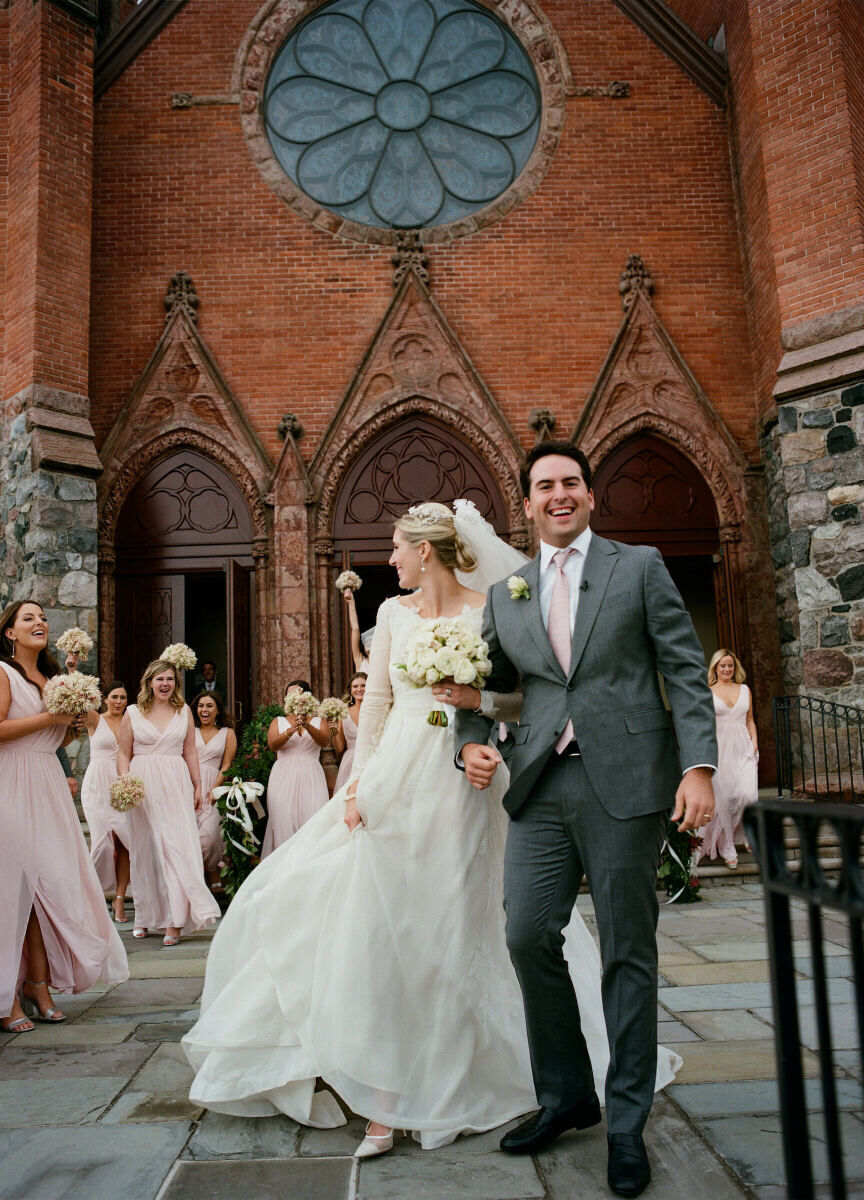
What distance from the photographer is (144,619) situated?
41.7 ft

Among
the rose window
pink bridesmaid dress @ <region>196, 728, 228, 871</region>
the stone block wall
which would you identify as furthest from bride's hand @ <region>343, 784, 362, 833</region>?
the rose window

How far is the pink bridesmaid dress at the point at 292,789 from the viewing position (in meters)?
8.73

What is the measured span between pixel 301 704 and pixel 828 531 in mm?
6469

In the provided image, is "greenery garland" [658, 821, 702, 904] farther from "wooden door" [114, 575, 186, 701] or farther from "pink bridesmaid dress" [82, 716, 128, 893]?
"wooden door" [114, 575, 186, 701]

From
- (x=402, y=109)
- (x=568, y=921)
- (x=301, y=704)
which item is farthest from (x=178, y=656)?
(x=402, y=109)

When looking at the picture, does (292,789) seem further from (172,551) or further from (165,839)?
(172,551)

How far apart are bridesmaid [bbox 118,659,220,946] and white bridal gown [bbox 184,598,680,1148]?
388cm

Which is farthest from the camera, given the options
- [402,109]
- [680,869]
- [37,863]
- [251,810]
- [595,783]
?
[402,109]

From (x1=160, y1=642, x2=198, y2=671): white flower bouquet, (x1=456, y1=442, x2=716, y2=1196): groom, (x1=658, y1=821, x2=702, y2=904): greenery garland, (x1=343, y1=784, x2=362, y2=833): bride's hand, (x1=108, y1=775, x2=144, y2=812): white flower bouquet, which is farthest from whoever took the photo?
(x1=658, y1=821, x2=702, y2=904): greenery garland

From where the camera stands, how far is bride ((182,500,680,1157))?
10.7 feet

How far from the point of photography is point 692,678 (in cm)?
299

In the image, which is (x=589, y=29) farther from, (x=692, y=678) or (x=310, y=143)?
(x=692, y=678)

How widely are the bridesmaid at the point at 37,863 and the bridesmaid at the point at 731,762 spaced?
583 centimetres

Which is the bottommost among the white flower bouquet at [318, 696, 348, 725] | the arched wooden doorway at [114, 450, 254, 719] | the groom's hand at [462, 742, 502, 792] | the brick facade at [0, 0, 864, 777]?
the groom's hand at [462, 742, 502, 792]
